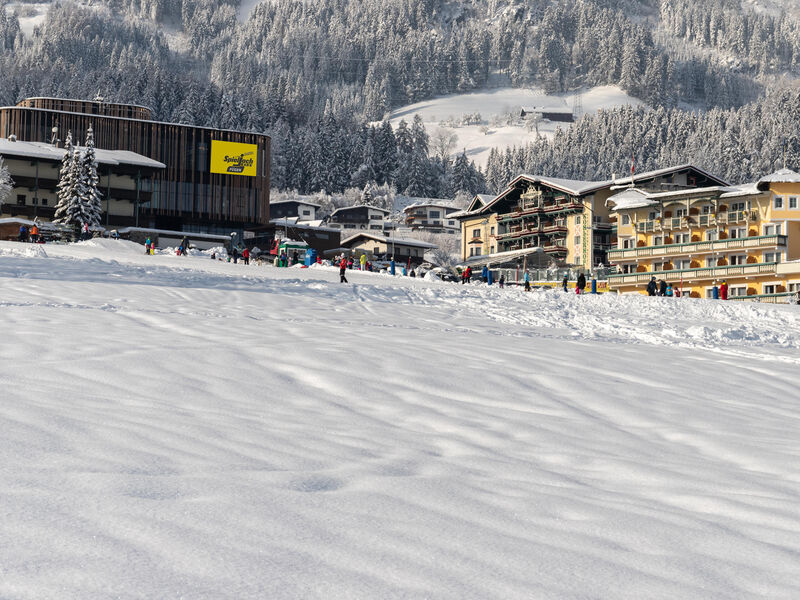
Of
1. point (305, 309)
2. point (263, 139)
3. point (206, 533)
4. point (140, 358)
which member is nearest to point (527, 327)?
point (305, 309)

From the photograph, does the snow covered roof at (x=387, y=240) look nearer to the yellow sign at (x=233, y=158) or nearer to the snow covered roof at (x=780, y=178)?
the yellow sign at (x=233, y=158)

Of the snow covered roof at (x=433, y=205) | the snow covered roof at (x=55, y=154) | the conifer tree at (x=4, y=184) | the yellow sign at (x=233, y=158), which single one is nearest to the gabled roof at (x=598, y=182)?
the yellow sign at (x=233, y=158)

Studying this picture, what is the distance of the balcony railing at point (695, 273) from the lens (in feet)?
202

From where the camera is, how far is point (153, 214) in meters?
86.6

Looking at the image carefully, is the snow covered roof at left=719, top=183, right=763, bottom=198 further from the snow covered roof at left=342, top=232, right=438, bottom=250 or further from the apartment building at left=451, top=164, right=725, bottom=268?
the snow covered roof at left=342, top=232, right=438, bottom=250

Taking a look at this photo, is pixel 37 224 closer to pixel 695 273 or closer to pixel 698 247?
pixel 695 273

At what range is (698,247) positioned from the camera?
67250mm

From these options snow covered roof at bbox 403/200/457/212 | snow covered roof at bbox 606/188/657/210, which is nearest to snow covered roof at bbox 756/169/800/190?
snow covered roof at bbox 606/188/657/210

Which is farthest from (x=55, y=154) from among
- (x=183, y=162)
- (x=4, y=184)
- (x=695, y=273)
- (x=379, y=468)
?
(x=379, y=468)

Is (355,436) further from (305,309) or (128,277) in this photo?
(128,277)

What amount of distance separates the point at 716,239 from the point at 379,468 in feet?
222

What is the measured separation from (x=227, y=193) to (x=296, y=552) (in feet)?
294

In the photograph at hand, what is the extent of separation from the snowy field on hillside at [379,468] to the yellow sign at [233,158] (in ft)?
254

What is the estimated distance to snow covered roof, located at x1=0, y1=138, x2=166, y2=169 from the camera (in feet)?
248
